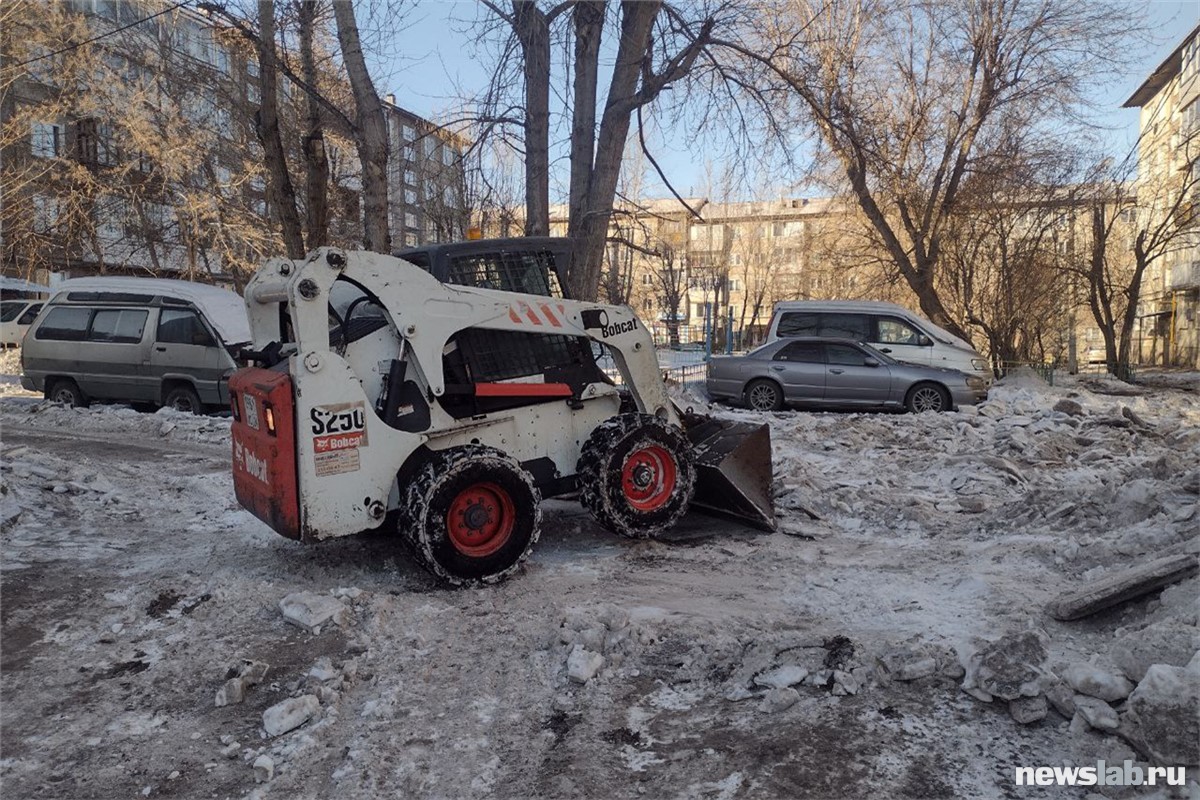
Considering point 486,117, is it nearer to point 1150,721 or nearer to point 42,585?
point 42,585

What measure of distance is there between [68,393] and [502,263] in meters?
11.0

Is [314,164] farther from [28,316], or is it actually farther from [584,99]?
[28,316]

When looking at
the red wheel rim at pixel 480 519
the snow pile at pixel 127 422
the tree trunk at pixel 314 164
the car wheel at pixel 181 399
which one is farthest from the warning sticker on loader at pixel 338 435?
the car wheel at pixel 181 399

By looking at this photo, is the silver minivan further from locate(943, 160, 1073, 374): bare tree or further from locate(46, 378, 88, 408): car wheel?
locate(943, 160, 1073, 374): bare tree

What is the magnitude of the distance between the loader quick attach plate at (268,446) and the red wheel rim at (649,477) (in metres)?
2.32

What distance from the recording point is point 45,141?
25.1m

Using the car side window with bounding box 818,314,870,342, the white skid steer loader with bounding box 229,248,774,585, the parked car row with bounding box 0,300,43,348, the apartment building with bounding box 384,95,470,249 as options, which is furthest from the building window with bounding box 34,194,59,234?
the white skid steer loader with bounding box 229,248,774,585

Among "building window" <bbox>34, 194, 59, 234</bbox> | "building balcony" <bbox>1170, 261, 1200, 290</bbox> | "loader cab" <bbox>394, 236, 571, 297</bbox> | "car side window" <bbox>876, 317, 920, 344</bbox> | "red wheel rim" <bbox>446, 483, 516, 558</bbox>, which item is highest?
"building window" <bbox>34, 194, 59, 234</bbox>

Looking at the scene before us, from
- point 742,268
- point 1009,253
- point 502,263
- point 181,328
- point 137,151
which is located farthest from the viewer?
point 742,268

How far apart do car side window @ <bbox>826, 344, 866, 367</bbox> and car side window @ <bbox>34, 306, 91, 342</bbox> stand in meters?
12.3

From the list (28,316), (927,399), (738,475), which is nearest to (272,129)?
(738,475)

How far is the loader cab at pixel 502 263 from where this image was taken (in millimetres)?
5918

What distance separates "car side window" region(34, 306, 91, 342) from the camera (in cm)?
1336
